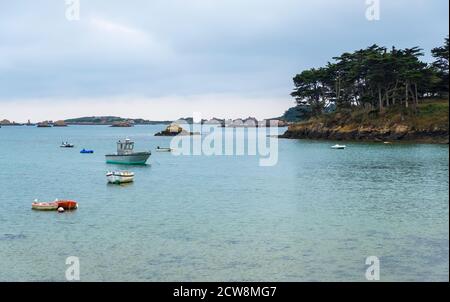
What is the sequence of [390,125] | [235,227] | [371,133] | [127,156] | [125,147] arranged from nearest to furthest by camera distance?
[235,227], [127,156], [125,147], [390,125], [371,133]

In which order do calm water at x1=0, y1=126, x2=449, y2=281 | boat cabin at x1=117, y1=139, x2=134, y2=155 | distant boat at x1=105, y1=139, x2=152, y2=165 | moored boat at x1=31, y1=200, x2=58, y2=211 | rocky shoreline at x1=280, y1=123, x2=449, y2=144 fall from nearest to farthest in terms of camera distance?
calm water at x1=0, y1=126, x2=449, y2=281
moored boat at x1=31, y1=200, x2=58, y2=211
distant boat at x1=105, y1=139, x2=152, y2=165
boat cabin at x1=117, y1=139, x2=134, y2=155
rocky shoreline at x1=280, y1=123, x2=449, y2=144

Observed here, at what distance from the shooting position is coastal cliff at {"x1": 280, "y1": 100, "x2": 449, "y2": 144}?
11656 cm

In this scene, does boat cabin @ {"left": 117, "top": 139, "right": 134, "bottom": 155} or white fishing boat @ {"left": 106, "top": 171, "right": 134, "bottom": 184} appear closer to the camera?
white fishing boat @ {"left": 106, "top": 171, "right": 134, "bottom": 184}

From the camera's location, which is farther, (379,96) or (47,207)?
(379,96)

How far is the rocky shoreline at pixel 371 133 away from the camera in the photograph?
379ft

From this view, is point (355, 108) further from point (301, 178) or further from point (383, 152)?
point (301, 178)

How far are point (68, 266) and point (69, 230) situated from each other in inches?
375

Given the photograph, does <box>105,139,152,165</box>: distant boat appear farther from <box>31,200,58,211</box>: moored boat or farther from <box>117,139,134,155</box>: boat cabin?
<box>31,200,58,211</box>: moored boat

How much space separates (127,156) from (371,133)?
68.3 meters

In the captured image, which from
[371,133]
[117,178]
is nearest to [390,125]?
[371,133]

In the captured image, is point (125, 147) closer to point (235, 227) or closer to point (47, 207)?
point (47, 207)

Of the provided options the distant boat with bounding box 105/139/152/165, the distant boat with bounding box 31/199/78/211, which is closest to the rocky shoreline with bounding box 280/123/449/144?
the distant boat with bounding box 105/139/152/165

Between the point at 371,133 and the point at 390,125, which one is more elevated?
the point at 390,125

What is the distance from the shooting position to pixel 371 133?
428 ft
